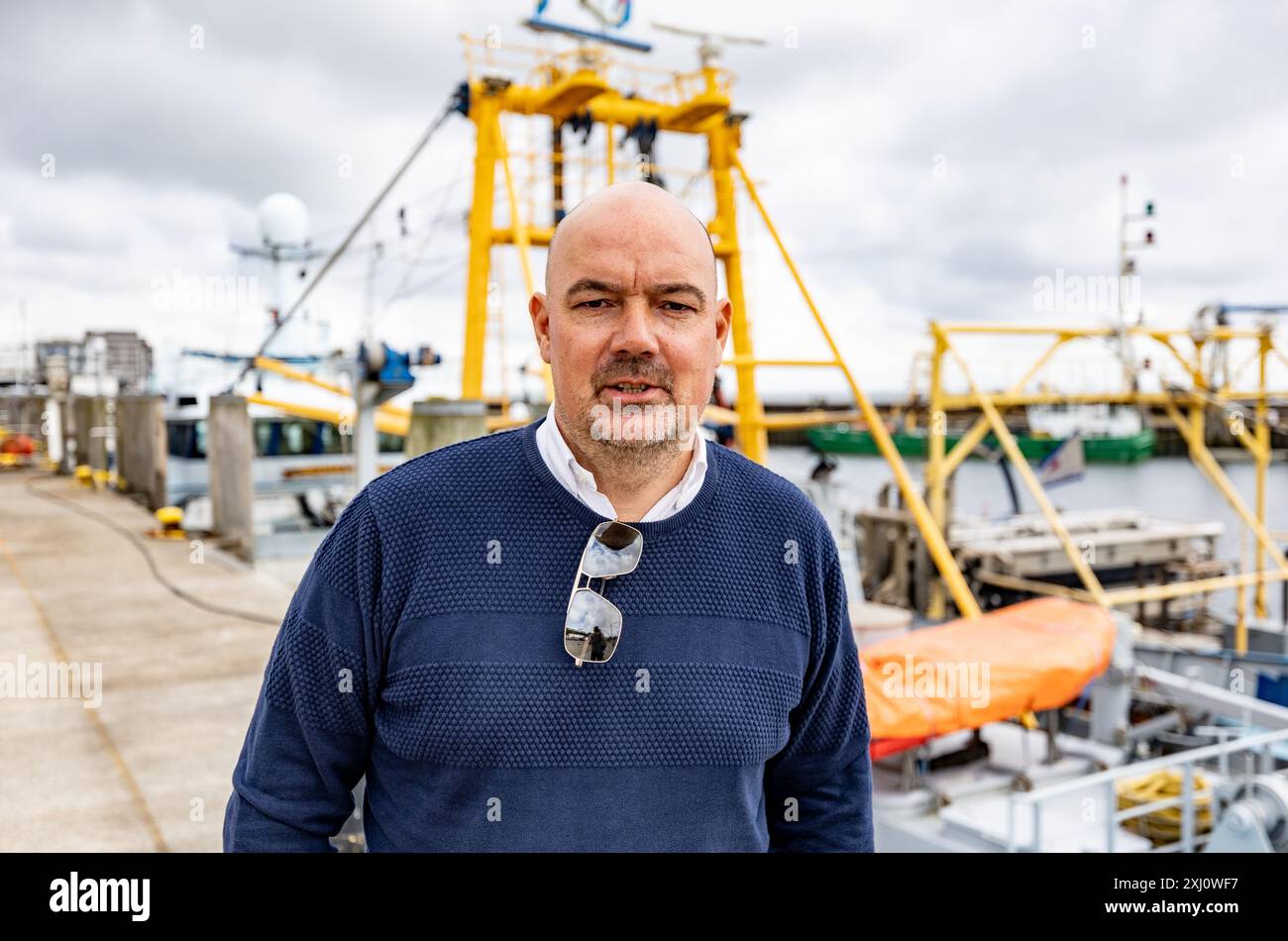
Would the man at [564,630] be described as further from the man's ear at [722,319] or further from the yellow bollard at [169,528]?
the yellow bollard at [169,528]

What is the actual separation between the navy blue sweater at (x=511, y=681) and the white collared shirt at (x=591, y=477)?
28 millimetres

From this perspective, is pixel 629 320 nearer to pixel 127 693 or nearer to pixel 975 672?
pixel 975 672

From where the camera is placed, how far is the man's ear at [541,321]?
2045 mm

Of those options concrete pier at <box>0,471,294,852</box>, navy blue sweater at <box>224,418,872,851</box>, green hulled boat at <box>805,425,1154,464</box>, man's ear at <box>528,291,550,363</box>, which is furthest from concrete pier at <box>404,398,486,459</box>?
green hulled boat at <box>805,425,1154,464</box>

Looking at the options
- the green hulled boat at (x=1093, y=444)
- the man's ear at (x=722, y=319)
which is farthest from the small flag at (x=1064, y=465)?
the green hulled boat at (x=1093, y=444)

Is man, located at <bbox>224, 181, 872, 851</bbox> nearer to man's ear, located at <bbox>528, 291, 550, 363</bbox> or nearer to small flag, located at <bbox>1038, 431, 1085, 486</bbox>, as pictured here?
man's ear, located at <bbox>528, 291, 550, 363</bbox>

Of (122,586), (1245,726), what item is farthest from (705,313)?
(122,586)

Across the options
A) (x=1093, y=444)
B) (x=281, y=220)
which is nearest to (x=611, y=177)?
(x=281, y=220)

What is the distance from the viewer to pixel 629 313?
190 centimetres

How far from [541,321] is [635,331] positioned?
0.92ft

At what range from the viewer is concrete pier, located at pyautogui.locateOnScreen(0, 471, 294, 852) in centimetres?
577

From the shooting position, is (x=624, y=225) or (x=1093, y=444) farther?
(x=1093, y=444)

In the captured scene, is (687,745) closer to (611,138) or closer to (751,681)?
(751,681)

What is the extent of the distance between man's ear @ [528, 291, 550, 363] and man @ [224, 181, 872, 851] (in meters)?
0.04
